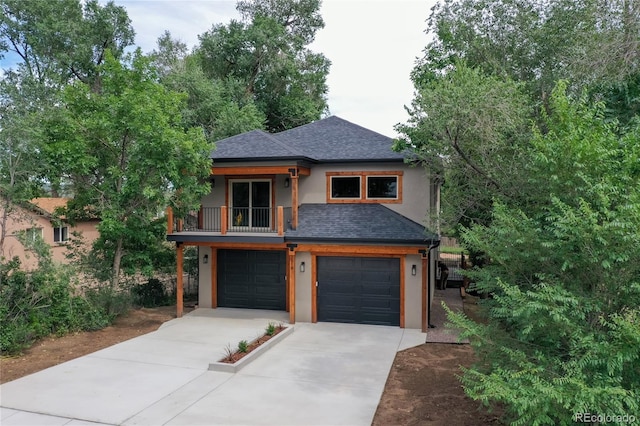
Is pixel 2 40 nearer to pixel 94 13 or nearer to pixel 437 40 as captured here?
pixel 94 13

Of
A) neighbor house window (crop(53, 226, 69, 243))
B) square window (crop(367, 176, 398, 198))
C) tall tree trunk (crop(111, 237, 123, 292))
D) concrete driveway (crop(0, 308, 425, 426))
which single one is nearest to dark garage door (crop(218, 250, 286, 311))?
concrete driveway (crop(0, 308, 425, 426))

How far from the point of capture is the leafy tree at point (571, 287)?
455 centimetres

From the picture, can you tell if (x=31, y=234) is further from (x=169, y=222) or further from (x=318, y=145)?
(x=318, y=145)

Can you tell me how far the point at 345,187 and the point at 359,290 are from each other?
3.57m

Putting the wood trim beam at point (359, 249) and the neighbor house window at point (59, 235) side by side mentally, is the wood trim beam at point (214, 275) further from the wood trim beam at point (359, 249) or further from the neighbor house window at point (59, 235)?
the neighbor house window at point (59, 235)

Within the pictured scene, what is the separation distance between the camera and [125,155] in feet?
43.4

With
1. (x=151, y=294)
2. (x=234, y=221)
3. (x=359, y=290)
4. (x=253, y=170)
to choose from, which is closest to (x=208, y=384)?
(x=359, y=290)

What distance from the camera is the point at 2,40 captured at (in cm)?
2653

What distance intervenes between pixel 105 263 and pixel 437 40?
51.7ft

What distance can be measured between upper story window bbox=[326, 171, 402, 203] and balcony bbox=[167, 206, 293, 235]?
173cm

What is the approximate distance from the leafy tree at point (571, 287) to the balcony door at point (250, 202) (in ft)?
30.9

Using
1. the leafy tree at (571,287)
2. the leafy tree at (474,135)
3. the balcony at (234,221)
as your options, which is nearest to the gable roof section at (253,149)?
the balcony at (234,221)

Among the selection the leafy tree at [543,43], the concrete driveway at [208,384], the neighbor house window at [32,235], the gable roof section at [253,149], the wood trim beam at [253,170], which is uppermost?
the leafy tree at [543,43]

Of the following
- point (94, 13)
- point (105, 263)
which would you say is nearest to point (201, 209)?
point (105, 263)
